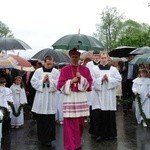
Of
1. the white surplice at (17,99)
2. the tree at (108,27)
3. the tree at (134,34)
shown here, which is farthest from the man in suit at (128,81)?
the tree at (108,27)

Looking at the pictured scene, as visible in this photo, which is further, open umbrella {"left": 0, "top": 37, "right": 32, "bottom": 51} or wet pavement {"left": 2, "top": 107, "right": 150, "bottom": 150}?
open umbrella {"left": 0, "top": 37, "right": 32, "bottom": 51}

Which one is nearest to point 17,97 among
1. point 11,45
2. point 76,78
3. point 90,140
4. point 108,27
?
point 11,45

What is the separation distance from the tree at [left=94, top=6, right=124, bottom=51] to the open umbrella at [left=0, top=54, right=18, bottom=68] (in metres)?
45.4

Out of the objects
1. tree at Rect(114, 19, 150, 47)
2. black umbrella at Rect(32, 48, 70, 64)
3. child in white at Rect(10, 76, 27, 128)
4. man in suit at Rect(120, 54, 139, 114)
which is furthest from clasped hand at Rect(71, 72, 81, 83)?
tree at Rect(114, 19, 150, 47)

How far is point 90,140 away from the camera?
9602 millimetres

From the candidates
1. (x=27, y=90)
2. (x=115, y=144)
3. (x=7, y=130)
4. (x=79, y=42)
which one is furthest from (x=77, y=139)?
(x=27, y=90)

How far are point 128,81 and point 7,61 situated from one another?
661cm

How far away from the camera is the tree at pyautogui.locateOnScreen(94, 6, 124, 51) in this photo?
56003 millimetres

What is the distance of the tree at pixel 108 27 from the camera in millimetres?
56003

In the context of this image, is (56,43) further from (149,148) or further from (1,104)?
(149,148)

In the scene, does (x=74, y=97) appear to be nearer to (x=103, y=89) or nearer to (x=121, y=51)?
(x=103, y=89)

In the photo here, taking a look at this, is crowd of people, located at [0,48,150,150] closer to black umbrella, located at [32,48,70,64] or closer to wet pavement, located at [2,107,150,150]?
wet pavement, located at [2,107,150,150]

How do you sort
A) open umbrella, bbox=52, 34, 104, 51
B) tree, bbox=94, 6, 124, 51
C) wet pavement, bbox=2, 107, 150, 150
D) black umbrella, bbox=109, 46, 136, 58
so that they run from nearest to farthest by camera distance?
wet pavement, bbox=2, 107, 150, 150
open umbrella, bbox=52, 34, 104, 51
black umbrella, bbox=109, 46, 136, 58
tree, bbox=94, 6, 124, 51

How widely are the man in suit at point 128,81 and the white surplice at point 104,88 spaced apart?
5.09 metres
